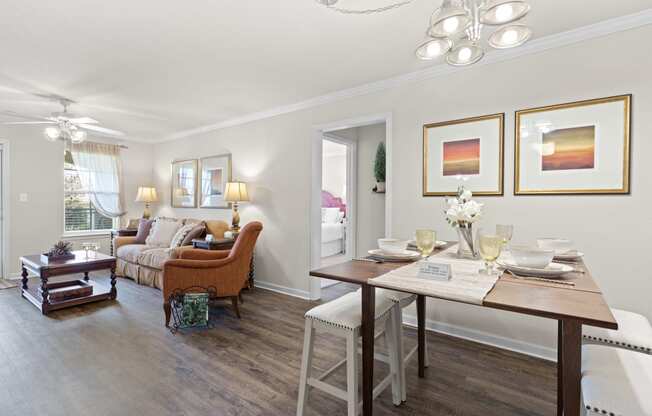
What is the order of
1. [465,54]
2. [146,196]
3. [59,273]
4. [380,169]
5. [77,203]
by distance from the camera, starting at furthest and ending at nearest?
[146,196] < [77,203] < [380,169] < [59,273] < [465,54]

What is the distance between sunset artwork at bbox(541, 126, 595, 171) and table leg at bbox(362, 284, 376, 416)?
1.92 meters

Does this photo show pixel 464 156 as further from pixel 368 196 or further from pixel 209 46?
pixel 209 46

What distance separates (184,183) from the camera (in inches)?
217

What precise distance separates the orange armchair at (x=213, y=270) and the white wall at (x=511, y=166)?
0.89 meters

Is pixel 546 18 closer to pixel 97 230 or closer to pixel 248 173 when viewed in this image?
pixel 248 173

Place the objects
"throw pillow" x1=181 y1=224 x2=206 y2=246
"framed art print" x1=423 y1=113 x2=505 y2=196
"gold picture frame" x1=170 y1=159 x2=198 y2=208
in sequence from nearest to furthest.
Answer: "framed art print" x1=423 y1=113 x2=505 y2=196 < "throw pillow" x1=181 y1=224 x2=206 y2=246 < "gold picture frame" x1=170 y1=159 x2=198 y2=208

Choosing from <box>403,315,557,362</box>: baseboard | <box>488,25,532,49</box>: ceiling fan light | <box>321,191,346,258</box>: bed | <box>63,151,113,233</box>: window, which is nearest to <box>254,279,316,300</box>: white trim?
<box>403,315,557,362</box>: baseboard

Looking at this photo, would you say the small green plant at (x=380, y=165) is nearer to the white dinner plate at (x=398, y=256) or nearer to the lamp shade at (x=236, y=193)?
the lamp shade at (x=236, y=193)

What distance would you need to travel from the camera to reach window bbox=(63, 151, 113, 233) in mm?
5164

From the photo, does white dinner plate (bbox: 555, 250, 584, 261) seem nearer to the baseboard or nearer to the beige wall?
the baseboard

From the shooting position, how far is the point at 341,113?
3.50 metres

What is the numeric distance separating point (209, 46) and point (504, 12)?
7.02ft

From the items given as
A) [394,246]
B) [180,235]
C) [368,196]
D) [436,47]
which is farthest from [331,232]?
[436,47]

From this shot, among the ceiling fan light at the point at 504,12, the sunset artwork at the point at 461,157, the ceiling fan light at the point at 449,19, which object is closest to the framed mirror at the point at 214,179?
the sunset artwork at the point at 461,157
